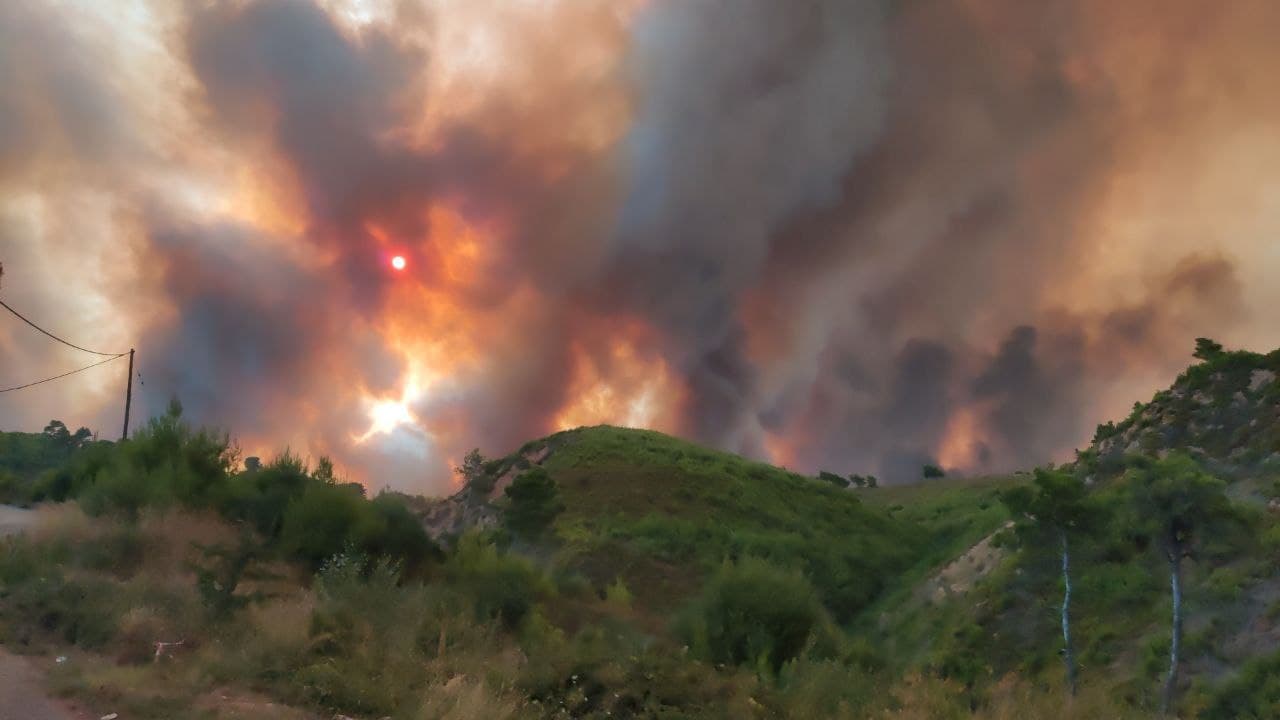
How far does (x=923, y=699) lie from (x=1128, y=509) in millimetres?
12187

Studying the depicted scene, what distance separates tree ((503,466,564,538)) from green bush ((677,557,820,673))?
34.2m

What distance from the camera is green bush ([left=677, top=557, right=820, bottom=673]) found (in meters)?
20.2

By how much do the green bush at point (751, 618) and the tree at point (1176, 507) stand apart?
8998mm

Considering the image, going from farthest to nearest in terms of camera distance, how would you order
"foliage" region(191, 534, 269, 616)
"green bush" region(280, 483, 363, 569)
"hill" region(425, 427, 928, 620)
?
"hill" region(425, 427, 928, 620) → "green bush" region(280, 483, 363, 569) → "foliage" region(191, 534, 269, 616)

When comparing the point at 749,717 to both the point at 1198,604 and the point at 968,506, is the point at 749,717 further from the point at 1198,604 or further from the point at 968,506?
the point at 968,506

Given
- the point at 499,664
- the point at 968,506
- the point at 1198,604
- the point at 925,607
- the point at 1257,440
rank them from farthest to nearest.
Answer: the point at 968,506 → the point at 925,607 → the point at 1257,440 → the point at 1198,604 → the point at 499,664

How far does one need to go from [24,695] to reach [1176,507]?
2400cm

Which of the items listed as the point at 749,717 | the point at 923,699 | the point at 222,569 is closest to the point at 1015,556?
the point at 923,699

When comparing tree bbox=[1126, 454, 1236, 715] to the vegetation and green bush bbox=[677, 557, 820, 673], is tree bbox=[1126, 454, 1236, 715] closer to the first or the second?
the vegetation

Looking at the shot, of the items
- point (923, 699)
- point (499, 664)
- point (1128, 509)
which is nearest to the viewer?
point (923, 699)

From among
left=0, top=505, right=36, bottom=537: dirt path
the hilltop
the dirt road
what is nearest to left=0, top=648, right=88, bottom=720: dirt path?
the dirt road

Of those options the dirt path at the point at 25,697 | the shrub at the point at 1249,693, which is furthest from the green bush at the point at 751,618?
the dirt path at the point at 25,697

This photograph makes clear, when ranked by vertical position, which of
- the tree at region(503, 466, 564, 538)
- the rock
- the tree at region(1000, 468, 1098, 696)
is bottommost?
the tree at region(1000, 468, 1098, 696)

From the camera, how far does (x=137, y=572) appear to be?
1769 centimetres
